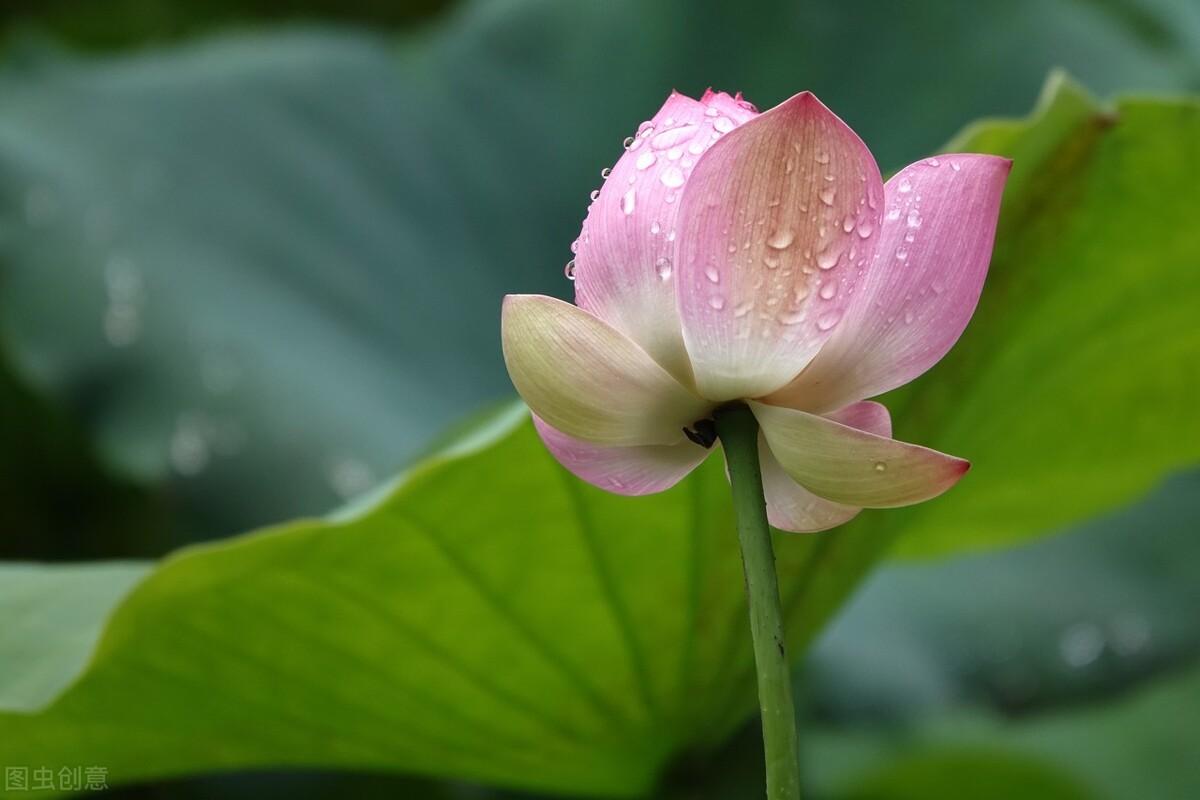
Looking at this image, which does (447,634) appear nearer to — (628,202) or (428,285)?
(628,202)

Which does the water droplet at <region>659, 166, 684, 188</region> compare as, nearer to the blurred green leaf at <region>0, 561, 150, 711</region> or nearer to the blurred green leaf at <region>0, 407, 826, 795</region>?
the blurred green leaf at <region>0, 407, 826, 795</region>

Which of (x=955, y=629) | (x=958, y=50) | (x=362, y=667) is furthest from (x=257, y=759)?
(x=958, y=50)

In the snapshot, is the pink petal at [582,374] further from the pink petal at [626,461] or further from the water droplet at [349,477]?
the water droplet at [349,477]

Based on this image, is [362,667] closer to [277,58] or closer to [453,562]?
[453,562]

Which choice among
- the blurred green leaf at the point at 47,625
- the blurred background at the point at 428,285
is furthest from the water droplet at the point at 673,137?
the blurred background at the point at 428,285

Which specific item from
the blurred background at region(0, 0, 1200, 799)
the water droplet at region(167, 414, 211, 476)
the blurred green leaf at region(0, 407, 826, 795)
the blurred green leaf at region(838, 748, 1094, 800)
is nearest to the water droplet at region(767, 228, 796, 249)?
the blurred green leaf at region(0, 407, 826, 795)

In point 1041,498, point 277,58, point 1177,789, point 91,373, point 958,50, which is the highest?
point 277,58

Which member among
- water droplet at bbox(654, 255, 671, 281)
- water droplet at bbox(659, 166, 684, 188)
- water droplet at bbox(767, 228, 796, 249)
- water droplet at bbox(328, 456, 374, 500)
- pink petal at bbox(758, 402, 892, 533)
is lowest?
pink petal at bbox(758, 402, 892, 533)
